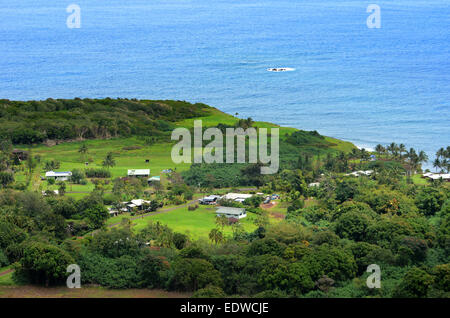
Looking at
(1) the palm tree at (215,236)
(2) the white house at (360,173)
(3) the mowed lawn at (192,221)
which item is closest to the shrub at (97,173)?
(3) the mowed lawn at (192,221)

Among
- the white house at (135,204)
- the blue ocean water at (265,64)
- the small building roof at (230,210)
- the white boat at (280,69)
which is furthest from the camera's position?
the white boat at (280,69)

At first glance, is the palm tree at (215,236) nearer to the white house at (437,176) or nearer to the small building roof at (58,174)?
the small building roof at (58,174)

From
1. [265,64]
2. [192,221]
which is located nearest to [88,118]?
A: [192,221]

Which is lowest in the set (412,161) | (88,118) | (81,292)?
(81,292)

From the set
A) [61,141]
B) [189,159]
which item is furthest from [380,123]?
[61,141]

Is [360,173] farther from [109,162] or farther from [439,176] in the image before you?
[109,162]
